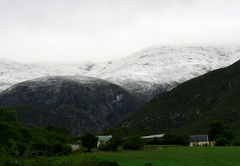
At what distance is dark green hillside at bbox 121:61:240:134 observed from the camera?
369 ft

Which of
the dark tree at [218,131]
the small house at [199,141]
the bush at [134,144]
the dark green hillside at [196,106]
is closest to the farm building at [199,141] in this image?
the small house at [199,141]

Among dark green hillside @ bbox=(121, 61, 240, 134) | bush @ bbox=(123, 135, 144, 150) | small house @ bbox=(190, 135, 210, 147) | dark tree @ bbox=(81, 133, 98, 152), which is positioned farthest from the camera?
dark green hillside @ bbox=(121, 61, 240, 134)

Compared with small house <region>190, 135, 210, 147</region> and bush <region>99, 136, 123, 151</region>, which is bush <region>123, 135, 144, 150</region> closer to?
bush <region>99, 136, 123, 151</region>

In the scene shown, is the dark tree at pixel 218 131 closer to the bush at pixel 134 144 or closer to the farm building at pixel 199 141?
the farm building at pixel 199 141

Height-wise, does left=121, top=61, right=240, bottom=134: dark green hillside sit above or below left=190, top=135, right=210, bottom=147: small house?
above

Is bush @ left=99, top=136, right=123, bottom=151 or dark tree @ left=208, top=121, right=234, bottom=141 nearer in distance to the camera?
bush @ left=99, top=136, right=123, bottom=151

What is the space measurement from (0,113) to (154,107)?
82010 mm

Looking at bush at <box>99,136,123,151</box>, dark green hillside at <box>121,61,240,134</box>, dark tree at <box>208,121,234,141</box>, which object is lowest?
bush at <box>99,136,123,151</box>

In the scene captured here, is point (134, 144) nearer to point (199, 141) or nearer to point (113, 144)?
point (113, 144)

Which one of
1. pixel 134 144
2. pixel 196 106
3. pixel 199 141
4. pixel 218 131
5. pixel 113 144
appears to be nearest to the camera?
pixel 134 144

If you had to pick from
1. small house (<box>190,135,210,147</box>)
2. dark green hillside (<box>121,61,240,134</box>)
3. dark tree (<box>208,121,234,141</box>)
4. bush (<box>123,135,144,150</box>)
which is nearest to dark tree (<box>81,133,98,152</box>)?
bush (<box>123,135,144,150</box>)

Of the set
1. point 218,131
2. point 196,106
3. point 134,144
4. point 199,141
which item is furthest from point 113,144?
point 196,106

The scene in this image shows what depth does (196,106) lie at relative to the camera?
136 metres

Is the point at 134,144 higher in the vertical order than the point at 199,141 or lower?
lower
